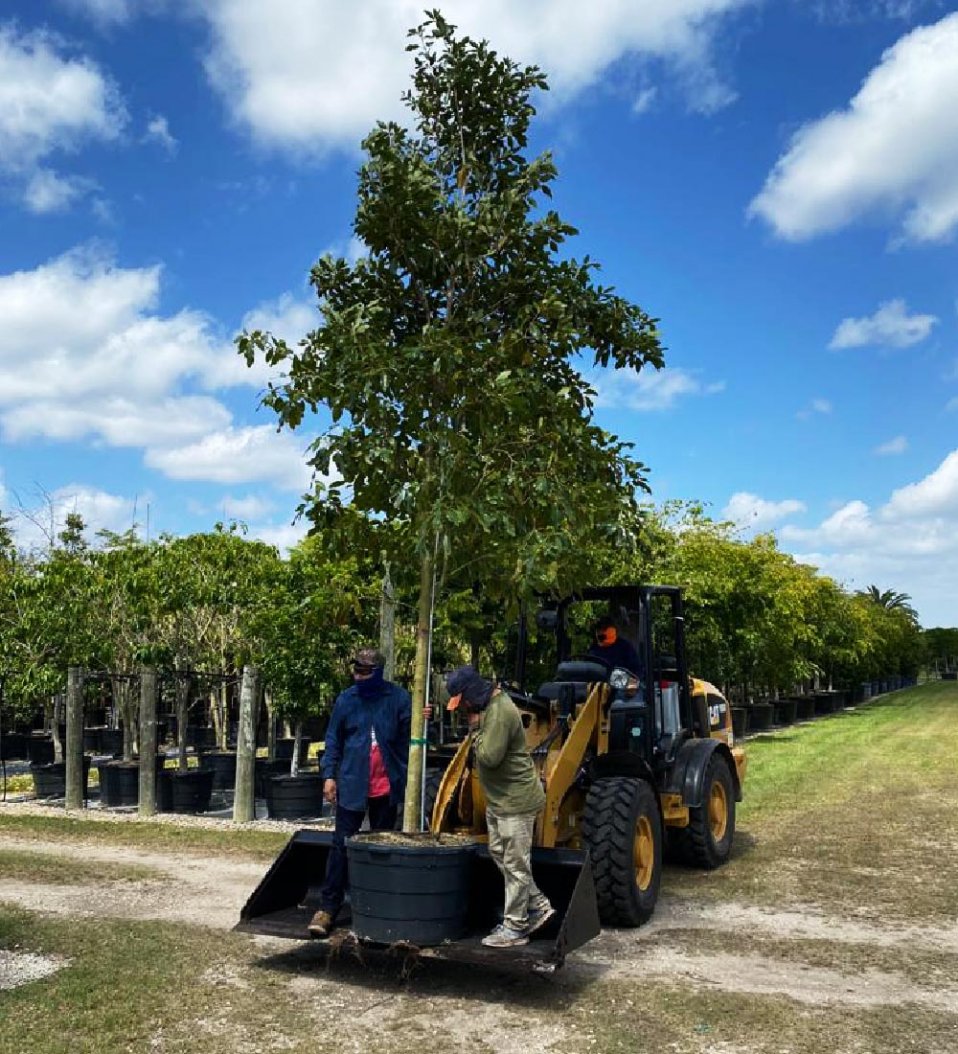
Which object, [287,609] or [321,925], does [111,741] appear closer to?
[287,609]

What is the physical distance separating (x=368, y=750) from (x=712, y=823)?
4.00 m

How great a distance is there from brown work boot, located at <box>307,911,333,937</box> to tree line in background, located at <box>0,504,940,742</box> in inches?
70.6

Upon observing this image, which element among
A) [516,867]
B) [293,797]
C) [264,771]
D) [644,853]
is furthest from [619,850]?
[264,771]

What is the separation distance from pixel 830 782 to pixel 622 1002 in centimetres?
1107

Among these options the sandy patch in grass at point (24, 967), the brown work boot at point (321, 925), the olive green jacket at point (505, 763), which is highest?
the olive green jacket at point (505, 763)

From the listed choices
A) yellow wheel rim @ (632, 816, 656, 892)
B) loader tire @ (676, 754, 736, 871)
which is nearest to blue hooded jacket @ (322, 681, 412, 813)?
yellow wheel rim @ (632, 816, 656, 892)

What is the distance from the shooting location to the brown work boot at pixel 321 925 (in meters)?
5.93

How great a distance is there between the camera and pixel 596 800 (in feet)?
23.6

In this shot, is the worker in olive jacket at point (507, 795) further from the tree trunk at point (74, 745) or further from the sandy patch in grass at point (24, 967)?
the tree trunk at point (74, 745)

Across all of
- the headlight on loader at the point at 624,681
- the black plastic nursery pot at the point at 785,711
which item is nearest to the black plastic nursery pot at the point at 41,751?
the headlight on loader at the point at 624,681

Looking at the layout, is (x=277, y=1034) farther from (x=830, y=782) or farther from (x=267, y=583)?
(x=830, y=782)

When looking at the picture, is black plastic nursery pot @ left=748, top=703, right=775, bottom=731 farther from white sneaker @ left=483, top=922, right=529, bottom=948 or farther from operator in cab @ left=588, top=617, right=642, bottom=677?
white sneaker @ left=483, top=922, right=529, bottom=948

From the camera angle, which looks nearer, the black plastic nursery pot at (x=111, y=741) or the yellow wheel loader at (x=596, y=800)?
the yellow wheel loader at (x=596, y=800)

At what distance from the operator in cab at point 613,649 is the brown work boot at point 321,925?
314 centimetres
